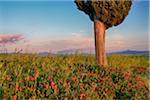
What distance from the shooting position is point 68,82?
888cm

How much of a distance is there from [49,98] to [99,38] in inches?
393

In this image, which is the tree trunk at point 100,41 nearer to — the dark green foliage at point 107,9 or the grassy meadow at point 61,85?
the dark green foliage at point 107,9

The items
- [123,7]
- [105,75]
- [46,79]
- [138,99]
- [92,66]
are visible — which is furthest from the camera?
[123,7]

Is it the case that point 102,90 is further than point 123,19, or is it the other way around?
point 123,19

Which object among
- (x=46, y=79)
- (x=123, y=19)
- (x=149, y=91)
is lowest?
(x=149, y=91)

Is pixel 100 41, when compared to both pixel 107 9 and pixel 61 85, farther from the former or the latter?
pixel 61 85

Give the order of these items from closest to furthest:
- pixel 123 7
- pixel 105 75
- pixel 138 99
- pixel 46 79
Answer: pixel 46 79 < pixel 138 99 < pixel 105 75 < pixel 123 7

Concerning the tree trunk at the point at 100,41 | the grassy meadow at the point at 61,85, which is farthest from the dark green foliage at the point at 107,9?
the grassy meadow at the point at 61,85

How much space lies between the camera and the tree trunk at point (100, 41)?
57.4 ft

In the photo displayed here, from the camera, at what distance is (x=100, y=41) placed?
1756 centimetres

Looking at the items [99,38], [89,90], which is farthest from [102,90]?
[99,38]

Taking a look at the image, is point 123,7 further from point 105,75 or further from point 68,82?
point 68,82

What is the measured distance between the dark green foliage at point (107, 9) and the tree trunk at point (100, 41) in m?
0.23

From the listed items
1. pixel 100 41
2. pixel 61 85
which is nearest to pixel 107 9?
pixel 100 41
